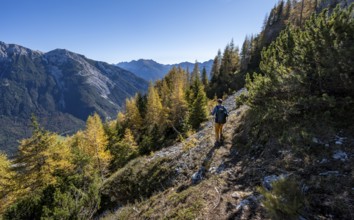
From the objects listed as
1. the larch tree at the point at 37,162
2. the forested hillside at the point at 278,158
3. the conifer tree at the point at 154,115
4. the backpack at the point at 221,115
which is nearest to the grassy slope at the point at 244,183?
the forested hillside at the point at 278,158

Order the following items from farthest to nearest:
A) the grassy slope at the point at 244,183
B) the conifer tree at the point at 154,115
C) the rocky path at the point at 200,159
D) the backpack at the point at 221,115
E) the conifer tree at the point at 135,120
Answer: the conifer tree at the point at 135,120 → the conifer tree at the point at 154,115 → the backpack at the point at 221,115 → the rocky path at the point at 200,159 → the grassy slope at the point at 244,183

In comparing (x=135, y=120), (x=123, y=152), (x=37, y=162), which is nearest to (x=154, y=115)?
(x=135, y=120)

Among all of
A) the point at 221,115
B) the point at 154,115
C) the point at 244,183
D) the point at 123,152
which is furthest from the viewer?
the point at 154,115

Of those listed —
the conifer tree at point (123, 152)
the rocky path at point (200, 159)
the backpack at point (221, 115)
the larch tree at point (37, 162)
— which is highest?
the backpack at point (221, 115)

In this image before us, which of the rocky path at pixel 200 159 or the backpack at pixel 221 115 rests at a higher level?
the backpack at pixel 221 115

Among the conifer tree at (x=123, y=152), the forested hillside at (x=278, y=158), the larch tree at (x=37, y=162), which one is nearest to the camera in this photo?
the forested hillside at (x=278, y=158)

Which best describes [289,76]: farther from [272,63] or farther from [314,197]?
[314,197]

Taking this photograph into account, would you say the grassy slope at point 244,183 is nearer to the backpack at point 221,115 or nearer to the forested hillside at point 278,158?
the forested hillside at point 278,158

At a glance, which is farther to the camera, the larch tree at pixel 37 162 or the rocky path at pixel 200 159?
the larch tree at pixel 37 162

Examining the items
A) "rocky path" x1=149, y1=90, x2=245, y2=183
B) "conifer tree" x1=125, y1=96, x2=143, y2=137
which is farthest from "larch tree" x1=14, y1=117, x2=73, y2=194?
"conifer tree" x1=125, y1=96, x2=143, y2=137

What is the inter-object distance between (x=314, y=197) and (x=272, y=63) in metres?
6.52

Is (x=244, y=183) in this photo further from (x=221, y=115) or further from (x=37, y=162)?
(x=37, y=162)

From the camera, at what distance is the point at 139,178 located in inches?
588

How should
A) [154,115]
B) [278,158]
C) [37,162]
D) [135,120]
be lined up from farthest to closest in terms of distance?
[135,120] < [154,115] < [37,162] < [278,158]
